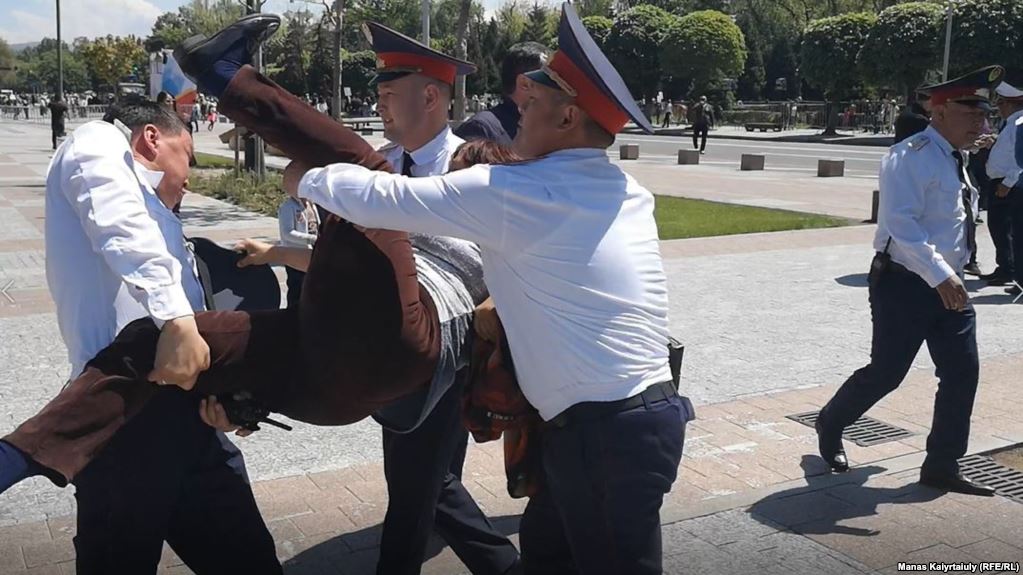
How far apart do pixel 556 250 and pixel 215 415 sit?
1014 mm

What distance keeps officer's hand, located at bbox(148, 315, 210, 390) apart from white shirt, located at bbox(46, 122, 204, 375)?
0.12 feet

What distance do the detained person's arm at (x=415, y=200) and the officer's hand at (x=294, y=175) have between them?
13cm

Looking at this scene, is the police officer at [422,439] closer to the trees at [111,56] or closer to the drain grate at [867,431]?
the drain grate at [867,431]

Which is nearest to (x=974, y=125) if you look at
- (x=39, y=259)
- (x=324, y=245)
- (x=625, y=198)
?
(x=625, y=198)

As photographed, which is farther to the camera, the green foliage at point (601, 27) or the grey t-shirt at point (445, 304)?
the green foliage at point (601, 27)

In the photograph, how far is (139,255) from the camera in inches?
95.5

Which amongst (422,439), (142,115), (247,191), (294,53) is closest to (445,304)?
(422,439)

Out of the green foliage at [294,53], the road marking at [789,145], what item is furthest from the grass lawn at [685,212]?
the road marking at [789,145]

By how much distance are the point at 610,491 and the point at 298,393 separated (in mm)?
827

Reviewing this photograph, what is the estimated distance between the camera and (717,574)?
3867mm

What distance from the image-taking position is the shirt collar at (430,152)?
140 inches

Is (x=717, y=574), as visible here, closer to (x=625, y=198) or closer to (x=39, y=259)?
(x=625, y=198)

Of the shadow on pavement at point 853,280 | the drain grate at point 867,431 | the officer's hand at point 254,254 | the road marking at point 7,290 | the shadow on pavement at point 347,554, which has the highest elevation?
the officer's hand at point 254,254

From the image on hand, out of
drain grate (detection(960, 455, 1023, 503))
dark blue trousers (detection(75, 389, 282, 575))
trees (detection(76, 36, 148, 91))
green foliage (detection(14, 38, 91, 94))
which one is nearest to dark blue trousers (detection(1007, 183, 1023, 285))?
drain grate (detection(960, 455, 1023, 503))
